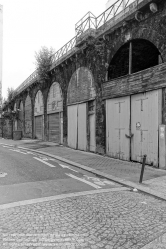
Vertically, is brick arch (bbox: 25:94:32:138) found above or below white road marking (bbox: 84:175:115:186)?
above

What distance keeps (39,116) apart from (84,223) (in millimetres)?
21467

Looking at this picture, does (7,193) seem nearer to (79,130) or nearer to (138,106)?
(138,106)

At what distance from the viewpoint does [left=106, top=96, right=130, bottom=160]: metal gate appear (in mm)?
10922

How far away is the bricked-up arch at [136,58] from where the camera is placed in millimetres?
10891

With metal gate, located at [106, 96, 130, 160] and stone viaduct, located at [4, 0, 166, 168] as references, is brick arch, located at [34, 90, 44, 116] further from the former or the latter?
metal gate, located at [106, 96, 130, 160]

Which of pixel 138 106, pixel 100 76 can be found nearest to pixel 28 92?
pixel 100 76

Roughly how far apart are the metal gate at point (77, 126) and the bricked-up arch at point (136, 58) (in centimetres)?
355

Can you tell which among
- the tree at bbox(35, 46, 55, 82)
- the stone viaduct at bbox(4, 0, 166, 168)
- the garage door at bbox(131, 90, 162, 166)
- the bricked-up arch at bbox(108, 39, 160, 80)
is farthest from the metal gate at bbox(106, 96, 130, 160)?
the tree at bbox(35, 46, 55, 82)

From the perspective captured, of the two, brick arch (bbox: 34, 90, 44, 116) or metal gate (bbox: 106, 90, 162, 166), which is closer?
metal gate (bbox: 106, 90, 162, 166)

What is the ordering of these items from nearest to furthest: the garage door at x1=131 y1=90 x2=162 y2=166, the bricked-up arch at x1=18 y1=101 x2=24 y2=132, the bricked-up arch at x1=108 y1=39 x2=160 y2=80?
the garage door at x1=131 y1=90 x2=162 y2=166, the bricked-up arch at x1=108 y1=39 x2=160 y2=80, the bricked-up arch at x1=18 y1=101 x2=24 y2=132

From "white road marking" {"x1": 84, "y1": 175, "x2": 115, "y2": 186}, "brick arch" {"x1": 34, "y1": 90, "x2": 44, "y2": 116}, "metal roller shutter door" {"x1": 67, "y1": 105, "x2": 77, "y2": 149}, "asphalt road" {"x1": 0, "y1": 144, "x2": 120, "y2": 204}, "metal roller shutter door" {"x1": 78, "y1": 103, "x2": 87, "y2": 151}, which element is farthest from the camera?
"brick arch" {"x1": 34, "y1": 90, "x2": 44, "y2": 116}

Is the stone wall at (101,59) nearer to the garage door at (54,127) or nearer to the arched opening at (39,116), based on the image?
the garage door at (54,127)

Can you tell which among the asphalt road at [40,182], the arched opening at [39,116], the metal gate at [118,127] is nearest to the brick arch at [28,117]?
the arched opening at [39,116]

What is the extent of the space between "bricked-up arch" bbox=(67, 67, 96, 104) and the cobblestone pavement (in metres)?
9.64
